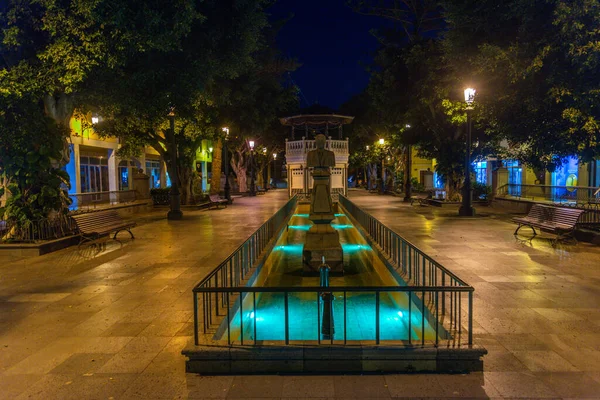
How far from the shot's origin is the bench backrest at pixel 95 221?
12.7 meters

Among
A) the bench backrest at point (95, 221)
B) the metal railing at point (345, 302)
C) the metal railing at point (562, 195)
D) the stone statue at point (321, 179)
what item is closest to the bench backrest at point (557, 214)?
the metal railing at point (562, 195)

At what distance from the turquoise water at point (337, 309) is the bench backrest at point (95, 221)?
5.60 meters

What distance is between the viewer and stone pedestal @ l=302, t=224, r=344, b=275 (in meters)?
10.6

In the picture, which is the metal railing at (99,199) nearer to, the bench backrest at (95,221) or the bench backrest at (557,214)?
the bench backrest at (95,221)

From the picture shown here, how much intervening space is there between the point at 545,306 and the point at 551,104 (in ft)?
25.8

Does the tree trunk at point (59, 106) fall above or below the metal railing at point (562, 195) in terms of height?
above

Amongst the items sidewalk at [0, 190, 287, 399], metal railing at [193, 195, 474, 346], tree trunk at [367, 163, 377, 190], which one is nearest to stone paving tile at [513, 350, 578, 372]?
metal railing at [193, 195, 474, 346]

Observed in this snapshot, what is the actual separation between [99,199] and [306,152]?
14.4 meters

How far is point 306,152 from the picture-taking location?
102ft

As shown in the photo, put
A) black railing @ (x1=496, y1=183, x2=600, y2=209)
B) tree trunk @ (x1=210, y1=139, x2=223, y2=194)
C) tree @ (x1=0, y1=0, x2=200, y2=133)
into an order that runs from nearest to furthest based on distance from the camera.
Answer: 1. tree @ (x1=0, y1=0, x2=200, y2=133)
2. black railing @ (x1=496, y1=183, x2=600, y2=209)
3. tree trunk @ (x1=210, y1=139, x2=223, y2=194)

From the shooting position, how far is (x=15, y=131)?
11438mm

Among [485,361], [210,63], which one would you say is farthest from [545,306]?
[210,63]

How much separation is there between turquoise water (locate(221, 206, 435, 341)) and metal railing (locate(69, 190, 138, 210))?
40.9 ft

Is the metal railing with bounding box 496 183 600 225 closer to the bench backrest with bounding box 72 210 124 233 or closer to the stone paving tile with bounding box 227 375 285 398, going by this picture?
the stone paving tile with bounding box 227 375 285 398
